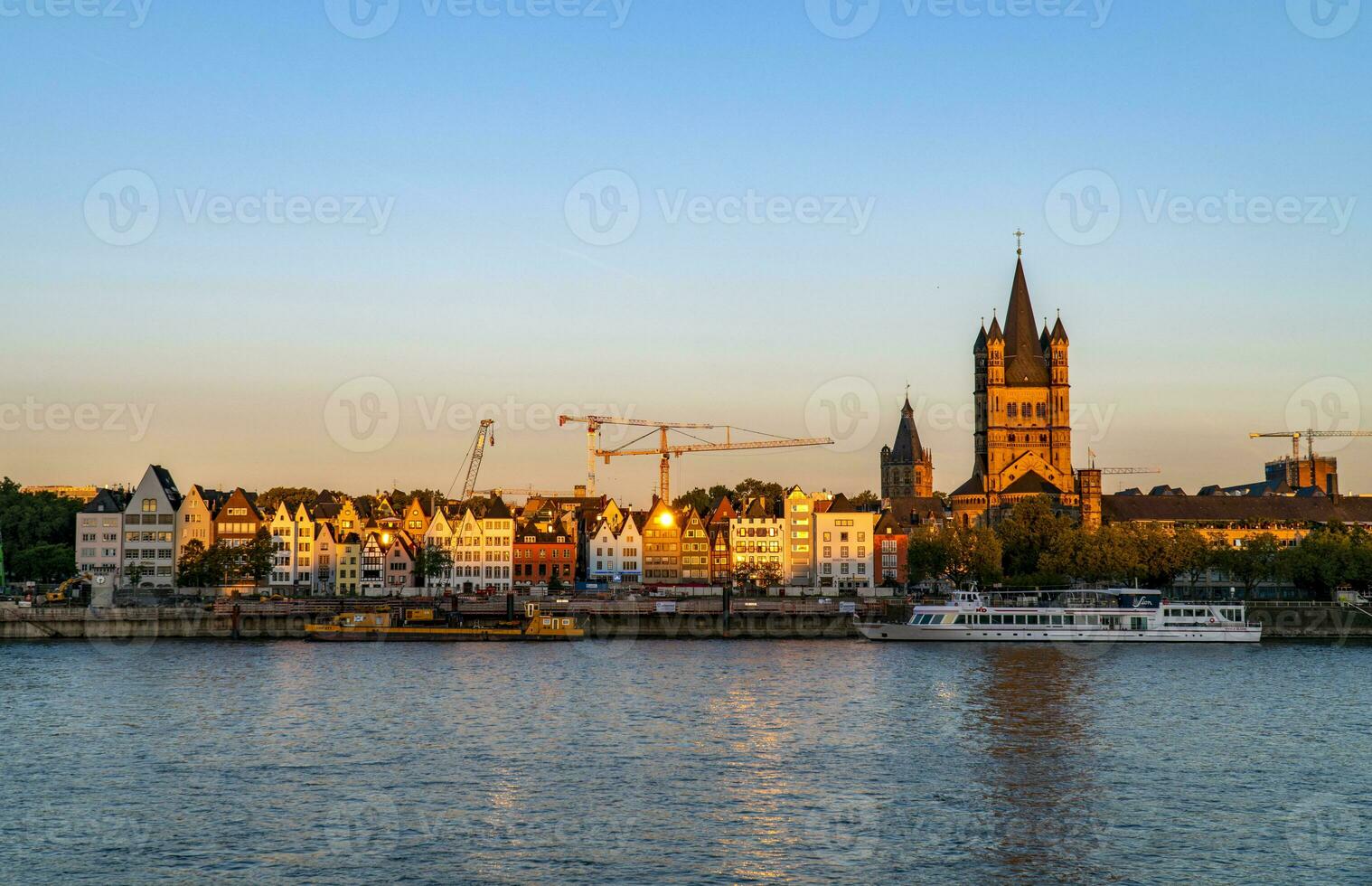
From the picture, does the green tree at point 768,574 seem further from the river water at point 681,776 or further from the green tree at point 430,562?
the river water at point 681,776

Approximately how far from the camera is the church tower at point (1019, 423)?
19200 centimetres

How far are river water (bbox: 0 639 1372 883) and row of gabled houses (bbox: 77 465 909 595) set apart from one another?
67971 millimetres

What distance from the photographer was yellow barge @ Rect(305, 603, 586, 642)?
103438 mm

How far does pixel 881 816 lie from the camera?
3947 cm

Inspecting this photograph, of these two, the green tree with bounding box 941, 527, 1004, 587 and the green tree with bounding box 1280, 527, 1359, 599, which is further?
the green tree with bounding box 941, 527, 1004, 587

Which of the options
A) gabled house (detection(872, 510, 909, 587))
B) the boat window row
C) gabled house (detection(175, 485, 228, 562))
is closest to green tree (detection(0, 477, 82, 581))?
gabled house (detection(175, 485, 228, 562))

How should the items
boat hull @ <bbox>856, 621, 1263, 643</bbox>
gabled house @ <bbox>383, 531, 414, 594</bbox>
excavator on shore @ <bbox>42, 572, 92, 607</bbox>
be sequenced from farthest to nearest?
gabled house @ <bbox>383, 531, 414, 594</bbox>, excavator on shore @ <bbox>42, 572, 92, 607</bbox>, boat hull @ <bbox>856, 621, 1263, 643</bbox>

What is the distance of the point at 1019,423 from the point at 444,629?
370 feet

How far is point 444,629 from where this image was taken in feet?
343

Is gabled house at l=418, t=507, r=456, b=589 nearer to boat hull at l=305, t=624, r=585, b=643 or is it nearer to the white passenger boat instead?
boat hull at l=305, t=624, r=585, b=643

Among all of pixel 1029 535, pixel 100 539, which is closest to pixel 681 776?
pixel 100 539

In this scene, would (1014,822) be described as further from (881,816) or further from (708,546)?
(708,546)

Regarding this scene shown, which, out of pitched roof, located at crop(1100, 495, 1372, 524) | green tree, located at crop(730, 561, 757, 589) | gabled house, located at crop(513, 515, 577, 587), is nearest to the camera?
gabled house, located at crop(513, 515, 577, 587)

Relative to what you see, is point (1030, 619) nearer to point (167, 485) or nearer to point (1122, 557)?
point (1122, 557)
